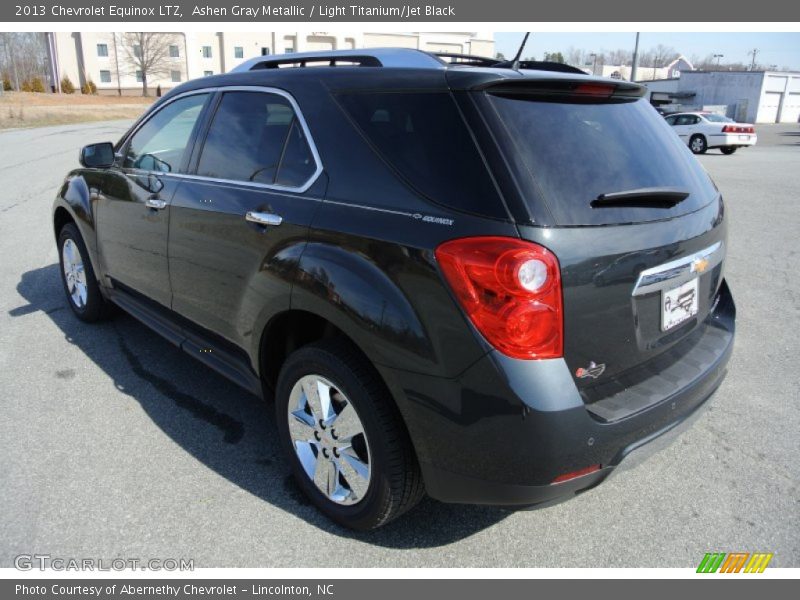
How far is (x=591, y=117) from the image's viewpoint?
2.51 m

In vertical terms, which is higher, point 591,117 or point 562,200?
point 591,117

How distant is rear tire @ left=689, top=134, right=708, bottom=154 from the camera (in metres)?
24.8

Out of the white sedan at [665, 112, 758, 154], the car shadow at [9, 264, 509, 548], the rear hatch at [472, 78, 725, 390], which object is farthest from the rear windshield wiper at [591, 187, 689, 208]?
the white sedan at [665, 112, 758, 154]

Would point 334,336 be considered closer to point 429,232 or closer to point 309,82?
point 429,232

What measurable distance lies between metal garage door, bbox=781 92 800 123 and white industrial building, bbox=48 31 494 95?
35.3 m

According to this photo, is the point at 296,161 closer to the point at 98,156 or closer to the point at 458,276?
the point at 458,276

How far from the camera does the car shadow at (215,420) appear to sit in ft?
9.20

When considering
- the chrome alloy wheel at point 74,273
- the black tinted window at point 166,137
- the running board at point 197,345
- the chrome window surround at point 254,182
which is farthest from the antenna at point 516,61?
the chrome alloy wheel at point 74,273

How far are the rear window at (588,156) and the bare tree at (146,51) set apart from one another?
80.9 metres

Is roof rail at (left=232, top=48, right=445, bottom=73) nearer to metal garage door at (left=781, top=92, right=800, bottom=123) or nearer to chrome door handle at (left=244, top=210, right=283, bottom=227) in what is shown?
chrome door handle at (left=244, top=210, right=283, bottom=227)

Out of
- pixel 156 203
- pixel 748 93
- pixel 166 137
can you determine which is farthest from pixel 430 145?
pixel 748 93

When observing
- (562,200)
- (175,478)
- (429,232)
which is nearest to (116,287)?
(175,478)

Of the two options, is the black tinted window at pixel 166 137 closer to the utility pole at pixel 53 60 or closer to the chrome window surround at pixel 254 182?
the chrome window surround at pixel 254 182

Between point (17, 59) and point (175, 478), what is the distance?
359ft
